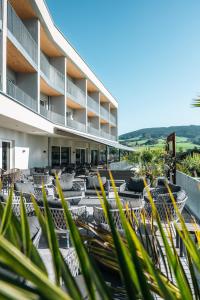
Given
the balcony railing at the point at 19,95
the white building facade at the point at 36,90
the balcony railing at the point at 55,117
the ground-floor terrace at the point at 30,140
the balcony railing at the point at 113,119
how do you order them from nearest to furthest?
1. the ground-floor terrace at the point at 30,140
2. the white building facade at the point at 36,90
3. the balcony railing at the point at 19,95
4. the balcony railing at the point at 55,117
5. the balcony railing at the point at 113,119

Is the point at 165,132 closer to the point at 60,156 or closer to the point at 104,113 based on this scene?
the point at 104,113

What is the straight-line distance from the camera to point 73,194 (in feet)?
29.0

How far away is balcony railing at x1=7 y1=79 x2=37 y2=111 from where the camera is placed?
46.2ft

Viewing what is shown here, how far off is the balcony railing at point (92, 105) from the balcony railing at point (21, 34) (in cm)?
1357

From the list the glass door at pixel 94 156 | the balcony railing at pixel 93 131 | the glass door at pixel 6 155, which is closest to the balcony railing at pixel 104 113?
the balcony railing at pixel 93 131

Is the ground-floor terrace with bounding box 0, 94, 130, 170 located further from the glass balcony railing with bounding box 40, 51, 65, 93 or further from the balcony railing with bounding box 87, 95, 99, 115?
the balcony railing with bounding box 87, 95, 99, 115

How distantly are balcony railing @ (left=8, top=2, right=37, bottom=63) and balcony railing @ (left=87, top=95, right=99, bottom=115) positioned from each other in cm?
1357

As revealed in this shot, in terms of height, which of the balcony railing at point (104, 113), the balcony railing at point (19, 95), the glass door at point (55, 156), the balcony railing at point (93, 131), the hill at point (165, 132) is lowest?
the glass door at point (55, 156)

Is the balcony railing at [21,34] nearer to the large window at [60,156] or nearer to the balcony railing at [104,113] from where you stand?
the large window at [60,156]

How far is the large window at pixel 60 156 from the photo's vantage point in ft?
77.6

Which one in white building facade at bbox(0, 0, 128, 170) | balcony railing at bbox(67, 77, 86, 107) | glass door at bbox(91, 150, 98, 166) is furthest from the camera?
glass door at bbox(91, 150, 98, 166)

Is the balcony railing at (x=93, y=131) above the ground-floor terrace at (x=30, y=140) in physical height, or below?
above

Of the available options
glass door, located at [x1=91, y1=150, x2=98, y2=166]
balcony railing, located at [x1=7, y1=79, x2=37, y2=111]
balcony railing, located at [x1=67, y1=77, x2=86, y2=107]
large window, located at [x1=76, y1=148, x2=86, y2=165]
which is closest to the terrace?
balcony railing, located at [x1=7, y1=79, x2=37, y2=111]

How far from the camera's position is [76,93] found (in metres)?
25.8
